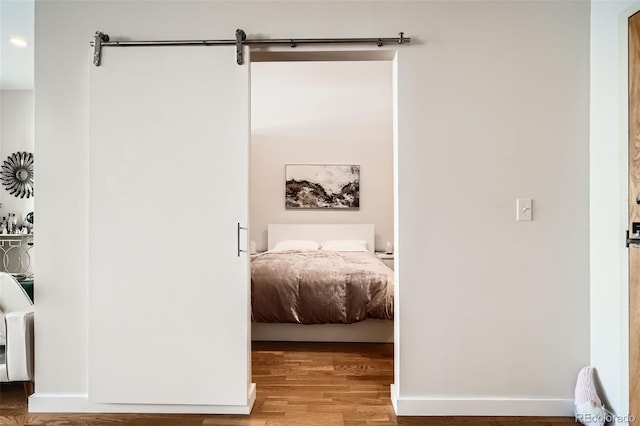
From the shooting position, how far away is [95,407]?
2.13 m

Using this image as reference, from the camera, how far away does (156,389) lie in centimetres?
210

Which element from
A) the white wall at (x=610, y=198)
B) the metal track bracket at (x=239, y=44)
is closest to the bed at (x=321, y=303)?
the white wall at (x=610, y=198)

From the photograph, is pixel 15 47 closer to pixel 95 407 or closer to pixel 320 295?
pixel 95 407

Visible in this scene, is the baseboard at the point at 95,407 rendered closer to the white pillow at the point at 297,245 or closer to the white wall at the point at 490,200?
the white wall at the point at 490,200

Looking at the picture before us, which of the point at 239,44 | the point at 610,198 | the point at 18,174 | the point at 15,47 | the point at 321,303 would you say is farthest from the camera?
the point at 18,174

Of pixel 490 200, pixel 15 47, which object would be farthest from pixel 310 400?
pixel 15 47

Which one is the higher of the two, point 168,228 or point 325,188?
point 325,188

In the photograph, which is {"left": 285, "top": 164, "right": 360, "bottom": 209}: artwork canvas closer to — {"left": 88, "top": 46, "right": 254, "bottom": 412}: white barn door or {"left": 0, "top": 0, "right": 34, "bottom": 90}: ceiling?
{"left": 0, "top": 0, "right": 34, "bottom": 90}: ceiling

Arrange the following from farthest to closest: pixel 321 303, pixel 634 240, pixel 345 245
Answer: pixel 345 245 → pixel 321 303 → pixel 634 240

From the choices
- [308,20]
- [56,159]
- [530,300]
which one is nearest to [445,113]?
[308,20]

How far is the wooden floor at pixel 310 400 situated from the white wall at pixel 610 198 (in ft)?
1.37

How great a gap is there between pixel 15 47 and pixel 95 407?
3158mm

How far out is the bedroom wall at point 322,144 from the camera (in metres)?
5.63

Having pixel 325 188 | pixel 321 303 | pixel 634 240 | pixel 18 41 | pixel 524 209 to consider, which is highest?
pixel 18 41
